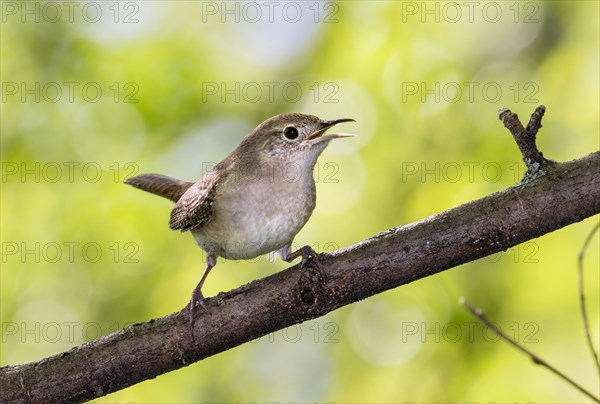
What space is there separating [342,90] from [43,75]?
2454 mm

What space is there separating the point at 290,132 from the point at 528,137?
5.67ft

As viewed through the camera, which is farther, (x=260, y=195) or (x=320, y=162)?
(x=320, y=162)

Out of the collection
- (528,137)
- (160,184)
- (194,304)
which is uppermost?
(160,184)

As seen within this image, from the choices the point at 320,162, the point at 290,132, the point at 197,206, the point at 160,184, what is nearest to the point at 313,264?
the point at 197,206

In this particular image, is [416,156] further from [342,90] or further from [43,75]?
[43,75]

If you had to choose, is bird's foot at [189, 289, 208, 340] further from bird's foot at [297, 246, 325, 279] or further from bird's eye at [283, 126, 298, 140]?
bird's eye at [283, 126, 298, 140]

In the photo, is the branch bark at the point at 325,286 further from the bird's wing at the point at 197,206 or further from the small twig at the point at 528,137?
the bird's wing at the point at 197,206

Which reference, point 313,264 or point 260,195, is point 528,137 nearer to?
point 313,264

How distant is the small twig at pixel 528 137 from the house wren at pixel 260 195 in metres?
1.35

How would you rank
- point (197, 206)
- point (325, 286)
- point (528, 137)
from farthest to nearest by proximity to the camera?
point (197, 206) → point (325, 286) → point (528, 137)

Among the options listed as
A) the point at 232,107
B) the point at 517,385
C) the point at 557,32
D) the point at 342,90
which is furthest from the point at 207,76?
the point at 517,385

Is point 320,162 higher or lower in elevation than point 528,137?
higher

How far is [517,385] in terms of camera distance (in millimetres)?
3783

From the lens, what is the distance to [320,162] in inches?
224
